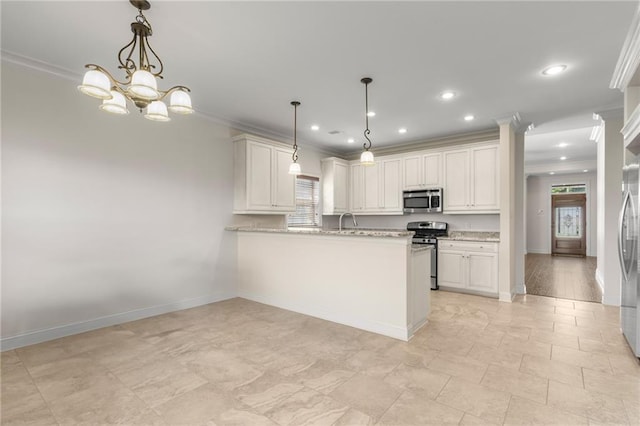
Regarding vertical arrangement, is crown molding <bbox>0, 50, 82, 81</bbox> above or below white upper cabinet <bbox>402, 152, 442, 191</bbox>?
above

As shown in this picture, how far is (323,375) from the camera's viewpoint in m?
2.45

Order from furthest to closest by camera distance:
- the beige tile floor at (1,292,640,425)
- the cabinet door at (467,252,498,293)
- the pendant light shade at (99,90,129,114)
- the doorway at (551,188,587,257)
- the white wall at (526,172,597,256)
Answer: the white wall at (526,172,597,256), the doorway at (551,188,587,257), the cabinet door at (467,252,498,293), the pendant light shade at (99,90,129,114), the beige tile floor at (1,292,640,425)

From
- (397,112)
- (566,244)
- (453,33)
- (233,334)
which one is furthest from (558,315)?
(566,244)

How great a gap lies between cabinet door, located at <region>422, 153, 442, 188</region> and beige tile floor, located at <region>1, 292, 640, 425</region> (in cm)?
255

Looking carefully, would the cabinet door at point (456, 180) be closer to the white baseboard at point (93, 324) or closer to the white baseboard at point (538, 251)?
the white baseboard at point (93, 324)

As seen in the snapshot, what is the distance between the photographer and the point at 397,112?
436 centimetres

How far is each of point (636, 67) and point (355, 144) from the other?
13.6 ft

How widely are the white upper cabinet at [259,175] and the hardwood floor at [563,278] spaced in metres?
4.42

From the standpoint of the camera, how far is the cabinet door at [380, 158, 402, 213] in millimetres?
5992

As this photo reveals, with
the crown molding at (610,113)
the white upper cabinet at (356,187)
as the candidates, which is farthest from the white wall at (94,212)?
the crown molding at (610,113)

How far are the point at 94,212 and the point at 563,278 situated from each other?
7.78 meters

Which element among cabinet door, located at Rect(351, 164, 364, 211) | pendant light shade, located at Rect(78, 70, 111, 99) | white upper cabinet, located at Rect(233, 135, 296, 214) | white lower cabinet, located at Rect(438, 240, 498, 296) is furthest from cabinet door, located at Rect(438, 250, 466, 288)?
pendant light shade, located at Rect(78, 70, 111, 99)

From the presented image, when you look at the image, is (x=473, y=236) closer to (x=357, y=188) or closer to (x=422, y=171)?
(x=422, y=171)

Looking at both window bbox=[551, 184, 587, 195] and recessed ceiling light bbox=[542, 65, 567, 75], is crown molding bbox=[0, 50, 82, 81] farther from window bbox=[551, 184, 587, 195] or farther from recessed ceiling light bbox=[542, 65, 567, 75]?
window bbox=[551, 184, 587, 195]
